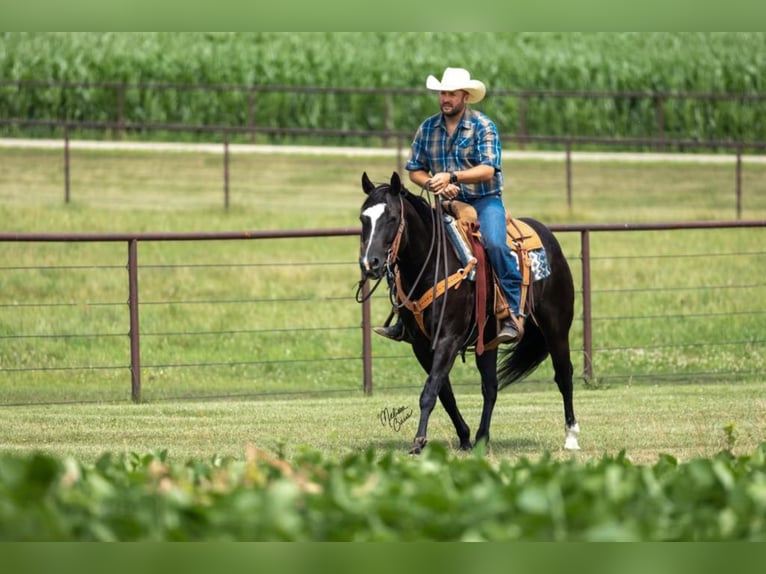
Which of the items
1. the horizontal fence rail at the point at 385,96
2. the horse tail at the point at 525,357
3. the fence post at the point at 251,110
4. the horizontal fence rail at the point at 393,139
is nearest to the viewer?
the horse tail at the point at 525,357

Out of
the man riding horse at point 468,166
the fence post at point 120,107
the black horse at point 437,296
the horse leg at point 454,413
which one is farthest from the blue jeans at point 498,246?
the fence post at point 120,107

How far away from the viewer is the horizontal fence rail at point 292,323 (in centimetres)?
1603

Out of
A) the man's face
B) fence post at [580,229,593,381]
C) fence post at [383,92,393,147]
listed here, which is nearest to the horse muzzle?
the man's face

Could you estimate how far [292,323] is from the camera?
19359 mm

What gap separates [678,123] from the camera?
36656 mm

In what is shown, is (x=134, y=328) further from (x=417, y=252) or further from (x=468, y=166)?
(x=468, y=166)

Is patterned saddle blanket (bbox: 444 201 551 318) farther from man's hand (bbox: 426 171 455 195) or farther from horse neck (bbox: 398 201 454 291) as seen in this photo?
man's hand (bbox: 426 171 455 195)

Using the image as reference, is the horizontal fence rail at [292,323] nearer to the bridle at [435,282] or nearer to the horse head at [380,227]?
the bridle at [435,282]

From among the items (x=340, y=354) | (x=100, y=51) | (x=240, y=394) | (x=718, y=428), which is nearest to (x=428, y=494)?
(x=718, y=428)

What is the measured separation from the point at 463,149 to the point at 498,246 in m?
0.74

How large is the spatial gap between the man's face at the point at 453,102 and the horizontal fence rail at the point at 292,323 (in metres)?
4.47

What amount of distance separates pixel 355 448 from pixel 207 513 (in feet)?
18.9

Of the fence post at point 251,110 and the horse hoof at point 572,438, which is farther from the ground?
the fence post at point 251,110

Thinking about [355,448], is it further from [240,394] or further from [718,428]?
[240,394]
